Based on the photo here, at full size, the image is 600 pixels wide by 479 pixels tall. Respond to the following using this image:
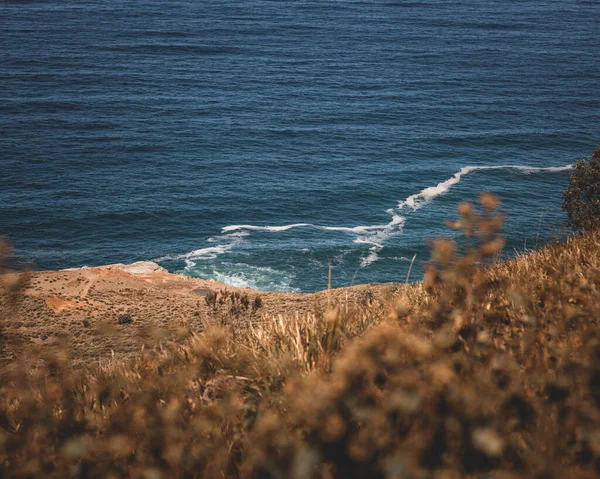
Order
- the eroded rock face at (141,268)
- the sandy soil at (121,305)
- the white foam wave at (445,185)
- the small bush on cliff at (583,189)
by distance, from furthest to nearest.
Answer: the white foam wave at (445,185) → the eroded rock face at (141,268) → the small bush on cliff at (583,189) → the sandy soil at (121,305)

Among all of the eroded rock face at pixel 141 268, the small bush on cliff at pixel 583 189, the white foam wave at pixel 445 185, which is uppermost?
the small bush on cliff at pixel 583 189

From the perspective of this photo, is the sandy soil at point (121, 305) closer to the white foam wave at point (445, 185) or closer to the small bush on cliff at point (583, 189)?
the small bush on cliff at point (583, 189)

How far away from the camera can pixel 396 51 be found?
145875 millimetres

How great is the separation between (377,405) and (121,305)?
28388 mm

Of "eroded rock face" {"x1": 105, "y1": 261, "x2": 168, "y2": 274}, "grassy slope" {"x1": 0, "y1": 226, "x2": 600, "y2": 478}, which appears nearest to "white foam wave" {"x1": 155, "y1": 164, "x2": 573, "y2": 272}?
"eroded rock face" {"x1": 105, "y1": 261, "x2": 168, "y2": 274}

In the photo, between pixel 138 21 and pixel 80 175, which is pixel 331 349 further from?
pixel 138 21

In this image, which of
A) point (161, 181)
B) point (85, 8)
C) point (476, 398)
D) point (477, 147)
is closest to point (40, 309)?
point (476, 398)

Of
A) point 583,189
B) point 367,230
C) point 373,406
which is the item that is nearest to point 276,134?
point 367,230

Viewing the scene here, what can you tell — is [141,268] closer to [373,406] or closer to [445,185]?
[445,185]

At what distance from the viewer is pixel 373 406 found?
131 inches

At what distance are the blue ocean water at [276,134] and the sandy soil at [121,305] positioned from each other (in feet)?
32.7

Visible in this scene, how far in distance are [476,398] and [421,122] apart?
98.5 metres

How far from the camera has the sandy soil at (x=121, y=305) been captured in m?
20.7

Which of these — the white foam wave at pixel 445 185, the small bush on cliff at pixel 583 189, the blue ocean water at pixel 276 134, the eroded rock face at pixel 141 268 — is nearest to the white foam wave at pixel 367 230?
the white foam wave at pixel 445 185
